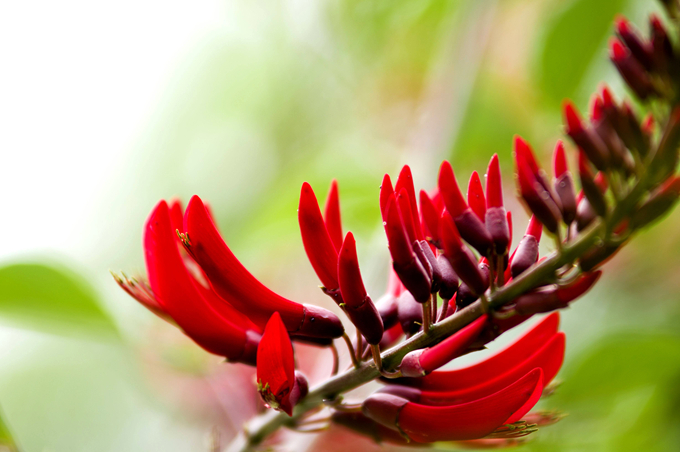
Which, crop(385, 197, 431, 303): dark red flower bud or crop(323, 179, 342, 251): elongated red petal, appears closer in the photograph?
crop(385, 197, 431, 303): dark red flower bud

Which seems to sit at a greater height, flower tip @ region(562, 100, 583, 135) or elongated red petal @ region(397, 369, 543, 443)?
flower tip @ region(562, 100, 583, 135)

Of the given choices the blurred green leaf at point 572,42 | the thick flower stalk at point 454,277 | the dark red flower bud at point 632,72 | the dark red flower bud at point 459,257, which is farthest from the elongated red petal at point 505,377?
the blurred green leaf at point 572,42

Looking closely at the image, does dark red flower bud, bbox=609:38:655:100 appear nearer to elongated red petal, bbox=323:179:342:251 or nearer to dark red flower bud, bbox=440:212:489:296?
dark red flower bud, bbox=440:212:489:296

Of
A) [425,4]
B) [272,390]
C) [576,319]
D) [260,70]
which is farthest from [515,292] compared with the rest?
[260,70]

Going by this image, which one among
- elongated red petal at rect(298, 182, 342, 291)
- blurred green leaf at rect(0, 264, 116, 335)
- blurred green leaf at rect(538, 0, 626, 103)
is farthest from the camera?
blurred green leaf at rect(538, 0, 626, 103)

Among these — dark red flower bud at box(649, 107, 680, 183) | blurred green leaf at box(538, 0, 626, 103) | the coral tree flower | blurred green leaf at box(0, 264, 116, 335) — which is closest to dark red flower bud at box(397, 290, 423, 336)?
the coral tree flower

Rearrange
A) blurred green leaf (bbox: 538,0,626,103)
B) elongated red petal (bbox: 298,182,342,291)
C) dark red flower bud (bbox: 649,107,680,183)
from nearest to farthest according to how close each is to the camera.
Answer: dark red flower bud (bbox: 649,107,680,183), elongated red petal (bbox: 298,182,342,291), blurred green leaf (bbox: 538,0,626,103)

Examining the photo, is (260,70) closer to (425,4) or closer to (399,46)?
(399,46)

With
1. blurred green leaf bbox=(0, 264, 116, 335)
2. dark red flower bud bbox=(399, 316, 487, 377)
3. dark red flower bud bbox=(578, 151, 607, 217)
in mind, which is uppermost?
blurred green leaf bbox=(0, 264, 116, 335)
